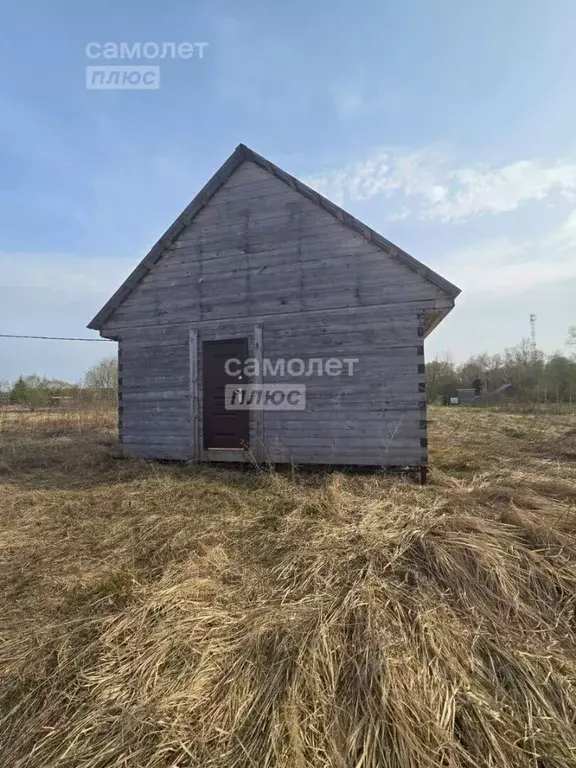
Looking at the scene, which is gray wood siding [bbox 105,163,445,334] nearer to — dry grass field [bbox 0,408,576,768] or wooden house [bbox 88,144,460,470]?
wooden house [bbox 88,144,460,470]

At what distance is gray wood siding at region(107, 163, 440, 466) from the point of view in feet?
26.4

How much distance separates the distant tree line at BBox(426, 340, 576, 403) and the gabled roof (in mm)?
28678

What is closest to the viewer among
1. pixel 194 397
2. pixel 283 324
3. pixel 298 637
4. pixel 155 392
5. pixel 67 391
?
pixel 298 637

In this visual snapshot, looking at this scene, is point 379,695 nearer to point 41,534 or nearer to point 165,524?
point 165,524

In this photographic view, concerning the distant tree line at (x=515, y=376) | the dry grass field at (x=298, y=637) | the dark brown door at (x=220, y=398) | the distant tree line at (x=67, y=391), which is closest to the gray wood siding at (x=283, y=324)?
the dark brown door at (x=220, y=398)

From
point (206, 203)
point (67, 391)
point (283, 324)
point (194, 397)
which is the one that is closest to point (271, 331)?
point (283, 324)

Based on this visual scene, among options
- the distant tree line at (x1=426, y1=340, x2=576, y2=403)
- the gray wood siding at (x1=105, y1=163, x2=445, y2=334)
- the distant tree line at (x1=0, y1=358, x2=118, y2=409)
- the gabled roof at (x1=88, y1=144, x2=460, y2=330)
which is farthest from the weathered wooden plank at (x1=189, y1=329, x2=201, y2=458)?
the distant tree line at (x1=426, y1=340, x2=576, y2=403)

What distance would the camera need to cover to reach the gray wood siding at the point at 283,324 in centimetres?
804

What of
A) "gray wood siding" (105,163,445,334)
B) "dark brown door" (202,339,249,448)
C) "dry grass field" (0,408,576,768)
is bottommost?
"dry grass field" (0,408,576,768)

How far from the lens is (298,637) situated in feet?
8.50

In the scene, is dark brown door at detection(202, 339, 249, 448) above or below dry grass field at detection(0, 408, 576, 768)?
above

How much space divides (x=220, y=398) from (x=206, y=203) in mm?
4385

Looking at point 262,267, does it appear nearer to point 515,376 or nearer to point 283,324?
point 283,324

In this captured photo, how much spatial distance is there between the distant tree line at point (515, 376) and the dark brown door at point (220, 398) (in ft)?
97.0
